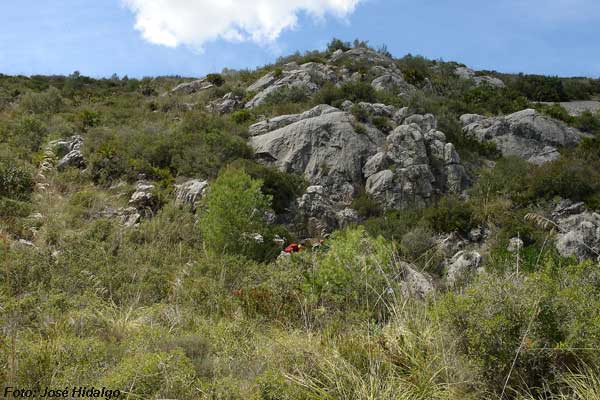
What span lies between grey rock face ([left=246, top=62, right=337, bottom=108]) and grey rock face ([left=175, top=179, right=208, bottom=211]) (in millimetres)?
7639

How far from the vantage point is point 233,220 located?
7.73 m

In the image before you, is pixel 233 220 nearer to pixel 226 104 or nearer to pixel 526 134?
pixel 226 104

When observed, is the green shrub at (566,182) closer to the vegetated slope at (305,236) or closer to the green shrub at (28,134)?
the vegetated slope at (305,236)

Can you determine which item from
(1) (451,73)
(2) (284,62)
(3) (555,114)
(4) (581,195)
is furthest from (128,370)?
(1) (451,73)

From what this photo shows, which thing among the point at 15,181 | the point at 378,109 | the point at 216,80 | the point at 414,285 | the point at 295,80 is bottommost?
the point at 414,285

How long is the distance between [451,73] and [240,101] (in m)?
12.7

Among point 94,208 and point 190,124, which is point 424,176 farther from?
point 94,208

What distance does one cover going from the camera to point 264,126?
50.6 ft

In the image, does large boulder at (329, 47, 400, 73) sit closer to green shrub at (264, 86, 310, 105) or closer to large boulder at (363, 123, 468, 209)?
green shrub at (264, 86, 310, 105)

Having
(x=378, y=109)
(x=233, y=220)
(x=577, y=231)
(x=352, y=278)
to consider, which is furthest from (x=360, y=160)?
(x=352, y=278)

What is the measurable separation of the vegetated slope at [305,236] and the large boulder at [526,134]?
0.09m

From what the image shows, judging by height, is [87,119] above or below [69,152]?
above

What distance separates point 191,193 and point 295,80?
10.2 m

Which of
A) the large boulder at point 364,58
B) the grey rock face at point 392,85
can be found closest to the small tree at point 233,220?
the grey rock face at point 392,85
